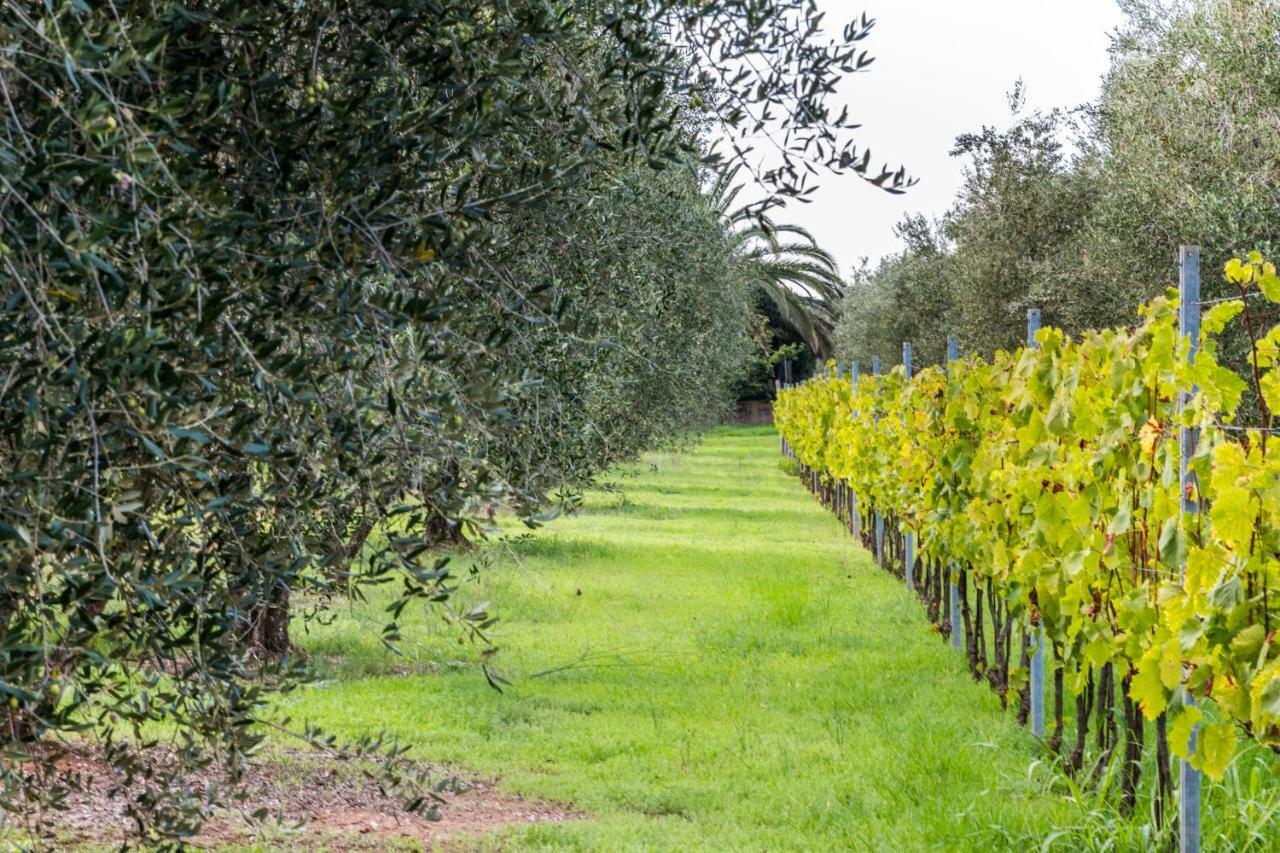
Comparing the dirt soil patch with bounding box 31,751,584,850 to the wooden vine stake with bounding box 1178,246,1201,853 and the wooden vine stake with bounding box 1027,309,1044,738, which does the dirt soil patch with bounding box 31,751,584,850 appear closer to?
the wooden vine stake with bounding box 1027,309,1044,738

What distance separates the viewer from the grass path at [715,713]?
277 inches

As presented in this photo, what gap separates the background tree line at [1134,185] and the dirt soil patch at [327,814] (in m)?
16.1

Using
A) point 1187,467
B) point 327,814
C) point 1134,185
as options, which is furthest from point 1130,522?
point 1134,185

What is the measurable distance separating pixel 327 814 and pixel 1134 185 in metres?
19.3

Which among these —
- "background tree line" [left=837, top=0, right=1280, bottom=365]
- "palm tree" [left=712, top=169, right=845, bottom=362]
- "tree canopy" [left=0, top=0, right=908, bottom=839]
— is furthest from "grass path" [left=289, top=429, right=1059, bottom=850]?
"palm tree" [left=712, top=169, right=845, bottom=362]

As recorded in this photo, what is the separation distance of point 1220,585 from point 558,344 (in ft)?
10.9

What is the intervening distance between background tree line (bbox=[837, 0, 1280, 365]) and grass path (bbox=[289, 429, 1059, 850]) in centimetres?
879

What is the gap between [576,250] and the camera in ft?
24.5

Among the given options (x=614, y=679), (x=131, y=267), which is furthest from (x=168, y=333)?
(x=614, y=679)

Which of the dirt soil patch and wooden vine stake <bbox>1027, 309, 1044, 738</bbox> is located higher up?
wooden vine stake <bbox>1027, 309, 1044, 738</bbox>

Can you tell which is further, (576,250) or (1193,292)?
(576,250)

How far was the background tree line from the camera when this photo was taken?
20.8 m

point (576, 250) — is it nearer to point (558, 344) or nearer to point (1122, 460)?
point (558, 344)

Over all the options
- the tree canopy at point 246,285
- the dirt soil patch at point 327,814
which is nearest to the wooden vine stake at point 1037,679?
the dirt soil patch at point 327,814
